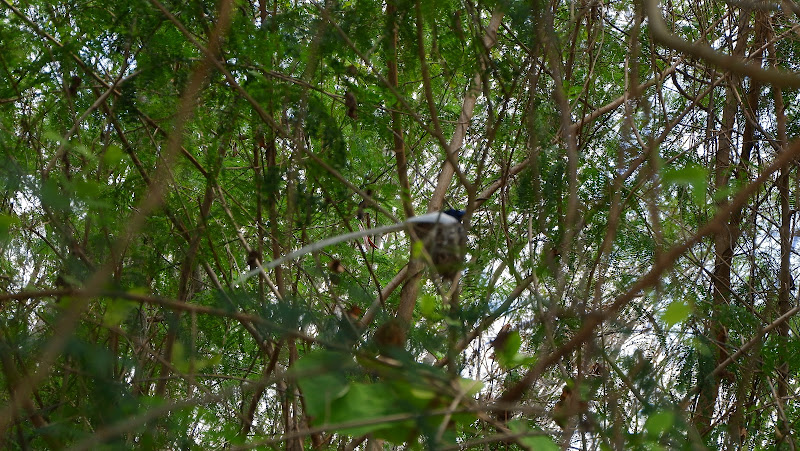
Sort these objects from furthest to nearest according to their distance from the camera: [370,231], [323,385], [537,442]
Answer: [370,231], [537,442], [323,385]

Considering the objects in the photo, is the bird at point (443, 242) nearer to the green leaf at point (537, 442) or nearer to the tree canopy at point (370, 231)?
the tree canopy at point (370, 231)

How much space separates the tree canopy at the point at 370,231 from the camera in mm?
1538

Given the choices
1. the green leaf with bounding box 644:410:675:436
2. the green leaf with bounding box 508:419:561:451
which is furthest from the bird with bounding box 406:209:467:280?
the green leaf with bounding box 644:410:675:436

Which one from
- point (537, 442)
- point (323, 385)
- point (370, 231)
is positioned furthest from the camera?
point (370, 231)

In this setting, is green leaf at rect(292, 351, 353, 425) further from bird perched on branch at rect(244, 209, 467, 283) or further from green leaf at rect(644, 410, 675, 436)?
bird perched on branch at rect(244, 209, 467, 283)

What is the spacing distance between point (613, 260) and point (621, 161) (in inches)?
96.8

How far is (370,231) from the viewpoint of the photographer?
2152mm

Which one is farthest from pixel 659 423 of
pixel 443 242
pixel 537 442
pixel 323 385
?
pixel 443 242

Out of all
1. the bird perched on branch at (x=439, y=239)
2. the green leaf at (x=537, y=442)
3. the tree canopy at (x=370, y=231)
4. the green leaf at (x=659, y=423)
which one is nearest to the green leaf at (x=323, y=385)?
the tree canopy at (x=370, y=231)

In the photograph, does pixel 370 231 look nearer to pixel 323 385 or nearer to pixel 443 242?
pixel 443 242

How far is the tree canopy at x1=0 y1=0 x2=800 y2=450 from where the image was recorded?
5.05 feet

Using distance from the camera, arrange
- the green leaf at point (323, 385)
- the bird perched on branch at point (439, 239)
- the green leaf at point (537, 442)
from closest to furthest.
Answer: the green leaf at point (323, 385) < the green leaf at point (537, 442) < the bird perched on branch at point (439, 239)

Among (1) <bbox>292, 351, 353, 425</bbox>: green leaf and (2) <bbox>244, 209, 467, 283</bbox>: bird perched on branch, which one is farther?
(2) <bbox>244, 209, 467, 283</bbox>: bird perched on branch

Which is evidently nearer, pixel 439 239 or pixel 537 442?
pixel 537 442
